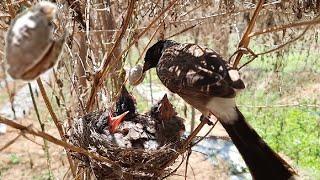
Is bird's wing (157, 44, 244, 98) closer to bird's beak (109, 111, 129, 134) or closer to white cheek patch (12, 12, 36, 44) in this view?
bird's beak (109, 111, 129, 134)

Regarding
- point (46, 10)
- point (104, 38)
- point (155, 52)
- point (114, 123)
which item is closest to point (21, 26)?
point (46, 10)

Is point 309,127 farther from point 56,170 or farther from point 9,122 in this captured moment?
point 9,122

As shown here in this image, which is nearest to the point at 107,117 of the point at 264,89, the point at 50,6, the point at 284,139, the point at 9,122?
the point at 9,122

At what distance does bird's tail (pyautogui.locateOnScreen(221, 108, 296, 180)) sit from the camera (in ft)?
5.60

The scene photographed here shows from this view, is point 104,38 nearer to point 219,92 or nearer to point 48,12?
point 219,92

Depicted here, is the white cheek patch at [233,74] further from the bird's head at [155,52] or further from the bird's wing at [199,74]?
the bird's head at [155,52]

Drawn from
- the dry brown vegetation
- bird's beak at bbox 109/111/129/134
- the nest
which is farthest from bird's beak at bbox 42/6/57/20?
bird's beak at bbox 109/111/129/134

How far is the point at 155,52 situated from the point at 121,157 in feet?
2.47

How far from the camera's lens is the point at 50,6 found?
0.80 m

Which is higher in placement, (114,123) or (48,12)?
(48,12)

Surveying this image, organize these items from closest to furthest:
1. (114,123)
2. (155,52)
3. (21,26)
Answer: (21,26), (114,123), (155,52)

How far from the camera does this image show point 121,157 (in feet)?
6.27

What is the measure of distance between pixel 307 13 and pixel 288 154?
13.4 feet

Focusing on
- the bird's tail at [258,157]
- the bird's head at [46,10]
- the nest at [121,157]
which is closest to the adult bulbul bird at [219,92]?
the bird's tail at [258,157]
